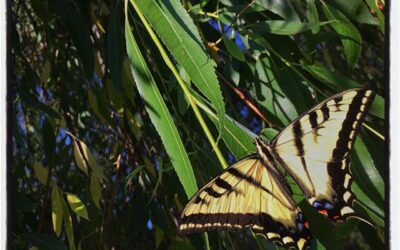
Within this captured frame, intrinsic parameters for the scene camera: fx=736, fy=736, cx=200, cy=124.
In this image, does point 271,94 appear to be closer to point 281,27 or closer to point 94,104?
point 281,27

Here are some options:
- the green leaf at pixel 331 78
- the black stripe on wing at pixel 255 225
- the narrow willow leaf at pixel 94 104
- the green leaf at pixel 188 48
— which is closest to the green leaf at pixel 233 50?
the green leaf at pixel 331 78

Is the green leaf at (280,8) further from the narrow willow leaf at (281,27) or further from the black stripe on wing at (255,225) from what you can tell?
the black stripe on wing at (255,225)

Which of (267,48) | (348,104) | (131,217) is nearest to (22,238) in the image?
(131,217)

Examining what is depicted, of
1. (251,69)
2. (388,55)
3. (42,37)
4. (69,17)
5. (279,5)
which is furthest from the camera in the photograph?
(42,37)

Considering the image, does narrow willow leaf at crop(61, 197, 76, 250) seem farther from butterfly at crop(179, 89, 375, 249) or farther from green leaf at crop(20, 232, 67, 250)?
butterfly at crop(179, 89, 375, 249)

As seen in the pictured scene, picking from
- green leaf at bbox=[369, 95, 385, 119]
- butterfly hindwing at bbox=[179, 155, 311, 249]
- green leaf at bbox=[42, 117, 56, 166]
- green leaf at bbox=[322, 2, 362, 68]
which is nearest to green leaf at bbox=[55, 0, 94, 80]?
green leaf at bbox=[42, 117, 56, 166]

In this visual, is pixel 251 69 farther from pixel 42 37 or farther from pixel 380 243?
pixel 42 37

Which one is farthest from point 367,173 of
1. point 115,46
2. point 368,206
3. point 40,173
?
point 40,173
